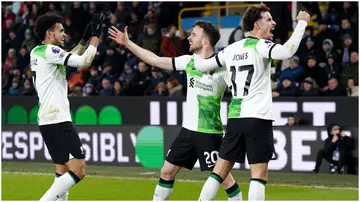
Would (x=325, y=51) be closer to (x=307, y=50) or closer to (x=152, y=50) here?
(x=307, y=50)

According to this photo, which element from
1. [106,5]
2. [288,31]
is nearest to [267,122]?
[288,31]

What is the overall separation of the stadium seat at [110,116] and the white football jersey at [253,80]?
34.5 feet

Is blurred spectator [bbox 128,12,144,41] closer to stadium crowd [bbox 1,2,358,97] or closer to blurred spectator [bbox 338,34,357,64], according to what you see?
stadium crowd [bbox 1,2,358,97]

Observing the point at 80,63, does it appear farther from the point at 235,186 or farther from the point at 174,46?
the point at 174,46

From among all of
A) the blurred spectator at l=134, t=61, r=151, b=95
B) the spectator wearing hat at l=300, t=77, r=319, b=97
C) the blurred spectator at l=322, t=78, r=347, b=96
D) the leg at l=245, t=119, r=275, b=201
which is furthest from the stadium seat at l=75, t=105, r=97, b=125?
the leg at l=245, t=119, r=275, b=201

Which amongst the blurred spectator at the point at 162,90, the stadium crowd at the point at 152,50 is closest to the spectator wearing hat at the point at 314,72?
the stadium crowd at the point at 152,50

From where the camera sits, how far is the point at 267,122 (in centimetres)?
816

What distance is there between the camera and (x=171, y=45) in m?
20.3

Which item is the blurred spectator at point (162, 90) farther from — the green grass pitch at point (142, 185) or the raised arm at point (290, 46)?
the raised arm at point (290, 46)

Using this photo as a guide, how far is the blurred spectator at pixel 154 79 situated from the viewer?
19016 millimetres

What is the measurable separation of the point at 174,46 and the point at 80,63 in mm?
11242

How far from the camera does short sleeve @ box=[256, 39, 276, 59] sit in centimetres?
802

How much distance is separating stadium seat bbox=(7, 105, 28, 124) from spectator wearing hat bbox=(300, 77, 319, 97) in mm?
6572

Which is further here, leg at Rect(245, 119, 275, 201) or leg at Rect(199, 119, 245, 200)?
leg at Rect(199, 119, 245, 200)
